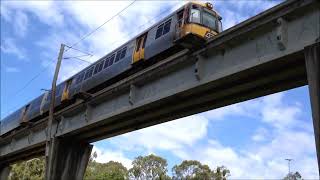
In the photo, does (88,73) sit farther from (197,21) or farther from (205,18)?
(197,21)

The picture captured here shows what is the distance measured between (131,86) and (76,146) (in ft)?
28.1

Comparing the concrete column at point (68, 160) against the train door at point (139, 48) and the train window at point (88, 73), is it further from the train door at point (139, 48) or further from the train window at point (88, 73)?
the train door at point (139, 48)

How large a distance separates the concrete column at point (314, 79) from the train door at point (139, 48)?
975cm

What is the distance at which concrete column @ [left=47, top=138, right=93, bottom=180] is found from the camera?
75.4 feet

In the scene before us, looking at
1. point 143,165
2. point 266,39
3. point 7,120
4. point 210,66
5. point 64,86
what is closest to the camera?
point 266,39

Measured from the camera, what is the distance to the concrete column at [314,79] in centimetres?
947

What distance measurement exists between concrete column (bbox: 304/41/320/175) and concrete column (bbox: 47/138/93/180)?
1659cm

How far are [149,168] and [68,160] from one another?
69290 millimetres

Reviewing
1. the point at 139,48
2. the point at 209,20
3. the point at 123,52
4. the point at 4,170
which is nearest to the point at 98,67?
the point at 123,52

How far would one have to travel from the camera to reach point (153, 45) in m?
18.0

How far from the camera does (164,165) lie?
309ft

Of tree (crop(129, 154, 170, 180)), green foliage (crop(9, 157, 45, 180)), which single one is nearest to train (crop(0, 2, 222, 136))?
green foliage (crop(9, 157, 45, 180))

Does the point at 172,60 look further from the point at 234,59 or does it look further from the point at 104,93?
the point at 104,93

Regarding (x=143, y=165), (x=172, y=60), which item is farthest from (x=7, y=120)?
(x=143, y=165)
